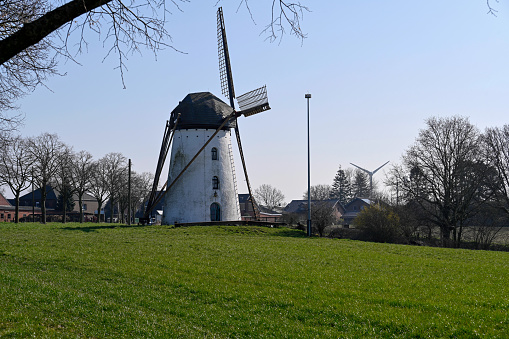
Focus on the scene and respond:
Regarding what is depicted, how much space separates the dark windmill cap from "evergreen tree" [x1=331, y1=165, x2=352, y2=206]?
299 ft

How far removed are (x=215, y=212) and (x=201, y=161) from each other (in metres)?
4.94

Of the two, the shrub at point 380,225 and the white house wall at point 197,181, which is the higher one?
the white house wall at point 197,181

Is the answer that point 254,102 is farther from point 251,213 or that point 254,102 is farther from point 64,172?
point 251,213

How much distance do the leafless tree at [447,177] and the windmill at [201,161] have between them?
16.7 m

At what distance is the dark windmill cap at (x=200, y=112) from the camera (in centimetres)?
4466

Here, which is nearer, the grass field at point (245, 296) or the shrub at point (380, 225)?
the grass field at point (245, 296)

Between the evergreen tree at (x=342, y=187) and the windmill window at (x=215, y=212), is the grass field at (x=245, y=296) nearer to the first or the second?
the windmill window at (x=215, y=212)

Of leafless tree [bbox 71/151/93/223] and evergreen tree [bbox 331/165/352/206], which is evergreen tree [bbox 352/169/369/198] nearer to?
evergreen tree [bbox 331/165/352/206]

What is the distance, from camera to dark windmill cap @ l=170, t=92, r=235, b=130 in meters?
44.7

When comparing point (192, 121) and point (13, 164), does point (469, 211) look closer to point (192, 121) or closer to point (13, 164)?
point (192, 121)

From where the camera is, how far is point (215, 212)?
44719 millimetres

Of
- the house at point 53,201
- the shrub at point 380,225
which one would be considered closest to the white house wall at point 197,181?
the shrub at point 380,225

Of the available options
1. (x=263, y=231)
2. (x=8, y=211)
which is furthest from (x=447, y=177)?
(x=8, y=211)

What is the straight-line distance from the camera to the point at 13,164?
2263 inches
